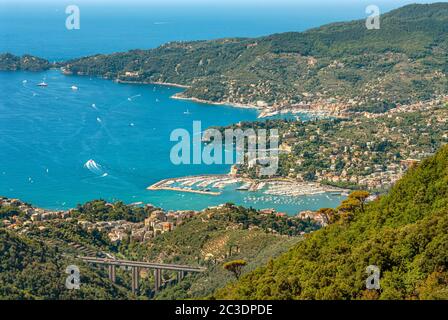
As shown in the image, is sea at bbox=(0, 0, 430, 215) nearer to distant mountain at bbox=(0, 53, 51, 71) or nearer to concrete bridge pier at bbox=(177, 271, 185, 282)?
distant mountain at bbox=(0, 53, 51, 71)

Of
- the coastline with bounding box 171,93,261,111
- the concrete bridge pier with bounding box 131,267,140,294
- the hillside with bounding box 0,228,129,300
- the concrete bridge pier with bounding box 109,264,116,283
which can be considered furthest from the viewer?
the coastline with bounding box 171,93,261,111

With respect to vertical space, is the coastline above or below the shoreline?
above

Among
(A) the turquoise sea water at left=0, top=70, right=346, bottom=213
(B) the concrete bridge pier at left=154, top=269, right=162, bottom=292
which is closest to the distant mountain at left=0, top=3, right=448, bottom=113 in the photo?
(A) the turquoise sea water at left=0, top=70, right=346, bottom=213

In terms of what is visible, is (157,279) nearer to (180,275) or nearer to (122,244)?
(180,275)

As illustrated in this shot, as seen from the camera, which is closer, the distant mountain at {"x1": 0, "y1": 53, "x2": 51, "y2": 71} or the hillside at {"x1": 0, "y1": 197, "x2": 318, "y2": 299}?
the hillside at {"x1": 0, "y1": 197, "x2": 318, "y2": 299}

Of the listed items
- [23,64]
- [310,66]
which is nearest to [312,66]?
[310,66]

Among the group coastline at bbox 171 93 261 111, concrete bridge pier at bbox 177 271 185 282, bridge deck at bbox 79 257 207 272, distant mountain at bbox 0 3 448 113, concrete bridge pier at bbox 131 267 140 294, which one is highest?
distant mountain at bbox 0 3 448 113
